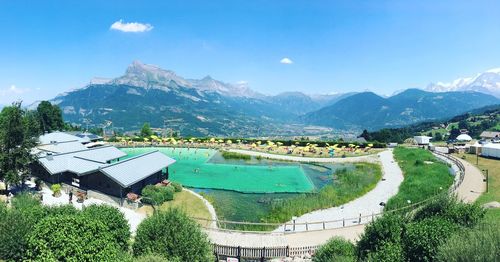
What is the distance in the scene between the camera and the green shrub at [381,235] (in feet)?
53.0

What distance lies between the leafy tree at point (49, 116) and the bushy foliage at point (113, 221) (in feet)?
200

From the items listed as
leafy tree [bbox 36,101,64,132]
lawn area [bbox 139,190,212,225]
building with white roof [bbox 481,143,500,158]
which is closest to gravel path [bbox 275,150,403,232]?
lawn area [bbox 139,190,212,225]

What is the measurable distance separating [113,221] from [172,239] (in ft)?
13.8

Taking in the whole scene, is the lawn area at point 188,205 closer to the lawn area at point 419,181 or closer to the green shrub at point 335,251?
the green shrub at point 335,251

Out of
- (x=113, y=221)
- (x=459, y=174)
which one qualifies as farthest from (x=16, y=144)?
(x=459, y=174)

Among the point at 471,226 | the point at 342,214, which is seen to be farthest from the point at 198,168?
the point at 471,226

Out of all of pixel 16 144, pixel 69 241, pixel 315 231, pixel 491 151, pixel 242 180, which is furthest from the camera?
pixel 491 151

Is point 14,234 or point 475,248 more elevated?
point 475,248

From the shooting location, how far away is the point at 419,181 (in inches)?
1428

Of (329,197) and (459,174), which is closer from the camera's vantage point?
(329,197)

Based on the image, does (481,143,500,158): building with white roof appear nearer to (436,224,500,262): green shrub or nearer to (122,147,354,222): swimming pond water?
(122,147,354,222): swimming pond water

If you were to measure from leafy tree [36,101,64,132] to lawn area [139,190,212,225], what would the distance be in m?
50.7

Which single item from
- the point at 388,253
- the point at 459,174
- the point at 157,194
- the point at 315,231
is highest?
the point at 388,253

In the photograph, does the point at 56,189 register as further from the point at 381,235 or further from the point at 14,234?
the point at 381,235
